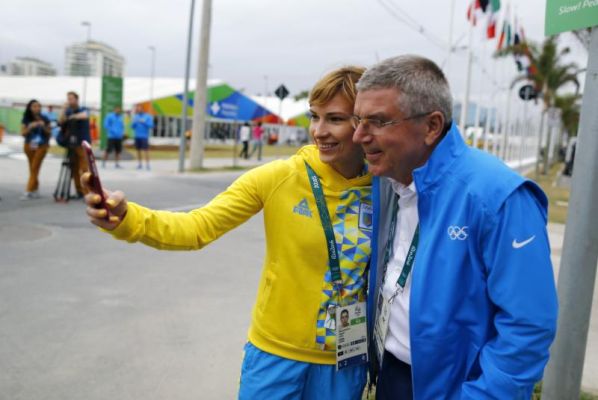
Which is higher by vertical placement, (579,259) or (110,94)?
(110,94)

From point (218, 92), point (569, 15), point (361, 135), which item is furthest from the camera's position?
point (218, 92)

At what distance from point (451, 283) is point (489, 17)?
1006 inches

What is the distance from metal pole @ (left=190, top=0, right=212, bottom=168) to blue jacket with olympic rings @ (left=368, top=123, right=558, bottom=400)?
55.2 feet

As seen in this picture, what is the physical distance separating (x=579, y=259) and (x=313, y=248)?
1.66 m

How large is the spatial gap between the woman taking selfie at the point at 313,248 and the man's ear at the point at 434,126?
347mm

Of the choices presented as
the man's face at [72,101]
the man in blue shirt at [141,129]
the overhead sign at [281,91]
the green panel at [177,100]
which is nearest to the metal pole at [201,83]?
the man in blue shirt at [141,129]

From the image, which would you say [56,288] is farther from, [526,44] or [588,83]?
[526,44]

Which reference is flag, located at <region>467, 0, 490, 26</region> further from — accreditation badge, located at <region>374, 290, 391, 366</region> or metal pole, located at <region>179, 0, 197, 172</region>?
accreditation badge, located at <region>374, 290, 391, 366</region>

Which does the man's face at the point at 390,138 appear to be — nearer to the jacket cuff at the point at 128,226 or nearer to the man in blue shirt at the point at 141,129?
the jacket cuff at the point at 128,226

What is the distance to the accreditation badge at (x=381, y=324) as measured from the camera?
1.88m

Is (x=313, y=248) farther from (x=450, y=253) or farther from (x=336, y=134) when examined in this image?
(x=450, y=253)

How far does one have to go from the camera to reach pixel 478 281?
5.06 feet

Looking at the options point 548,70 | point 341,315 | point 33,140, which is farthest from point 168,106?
point 341,315

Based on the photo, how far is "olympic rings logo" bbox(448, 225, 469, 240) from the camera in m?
1.53
